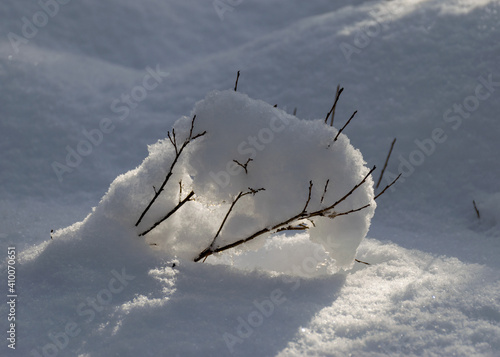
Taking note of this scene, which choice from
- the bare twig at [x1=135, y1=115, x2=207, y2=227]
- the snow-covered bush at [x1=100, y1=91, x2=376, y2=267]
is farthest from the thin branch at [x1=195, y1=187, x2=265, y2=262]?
the bare twig at [x1=135, y1=115, x2=207, y2=227]

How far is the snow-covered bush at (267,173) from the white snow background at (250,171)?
33mm

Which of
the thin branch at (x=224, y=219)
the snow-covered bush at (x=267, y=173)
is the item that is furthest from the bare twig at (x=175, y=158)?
the thin branch at (x=224, y=219)

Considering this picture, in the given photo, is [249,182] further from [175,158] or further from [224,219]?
[175,158]

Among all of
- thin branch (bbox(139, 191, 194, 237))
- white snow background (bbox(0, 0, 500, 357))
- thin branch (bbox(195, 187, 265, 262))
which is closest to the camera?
white snow background (bbox(0, 0, 500, 357))

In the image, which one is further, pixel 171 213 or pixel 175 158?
pixel 171 213

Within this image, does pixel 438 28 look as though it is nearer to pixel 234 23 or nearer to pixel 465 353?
pixel 234 23

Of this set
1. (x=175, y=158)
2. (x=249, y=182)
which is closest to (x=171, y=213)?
(x=175, y=158)

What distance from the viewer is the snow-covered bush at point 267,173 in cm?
202

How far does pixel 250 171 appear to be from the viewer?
2033 mm

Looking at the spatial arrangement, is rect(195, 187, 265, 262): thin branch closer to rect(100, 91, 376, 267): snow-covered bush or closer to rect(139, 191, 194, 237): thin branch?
rect(100, 91, 376, 267): snow-covered bush

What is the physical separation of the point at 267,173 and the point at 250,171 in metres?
0.07

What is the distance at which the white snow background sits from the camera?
1.74 metres

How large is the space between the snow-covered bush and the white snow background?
0.11 feet

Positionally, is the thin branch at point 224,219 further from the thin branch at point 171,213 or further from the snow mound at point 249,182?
the thin branch at point 171,213
